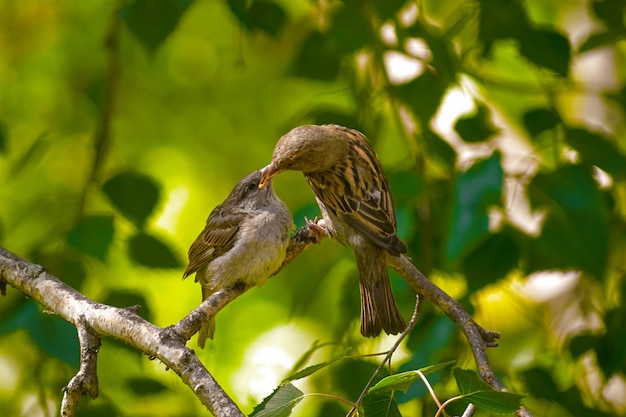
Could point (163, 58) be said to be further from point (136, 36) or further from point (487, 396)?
point (487, 396)

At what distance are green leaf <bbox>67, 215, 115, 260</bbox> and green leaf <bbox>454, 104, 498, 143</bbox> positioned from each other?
58.9 inches

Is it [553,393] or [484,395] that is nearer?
[484,395]

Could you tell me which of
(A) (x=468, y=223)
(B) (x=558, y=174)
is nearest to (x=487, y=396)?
(A) (x=468, y=223)

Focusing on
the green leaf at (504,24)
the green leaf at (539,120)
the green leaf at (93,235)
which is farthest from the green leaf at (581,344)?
the green leaf at (93,235)

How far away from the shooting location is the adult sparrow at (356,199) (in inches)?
124

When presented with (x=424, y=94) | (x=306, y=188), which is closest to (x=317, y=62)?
(x=424, y=94)

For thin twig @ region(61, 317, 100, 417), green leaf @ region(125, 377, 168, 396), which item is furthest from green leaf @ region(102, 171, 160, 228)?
thin twig @ region(61, 317, 100, 417)

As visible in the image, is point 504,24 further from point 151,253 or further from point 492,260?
point 151,253

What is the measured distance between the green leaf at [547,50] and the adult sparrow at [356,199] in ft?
2.67

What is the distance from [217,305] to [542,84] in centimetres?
214

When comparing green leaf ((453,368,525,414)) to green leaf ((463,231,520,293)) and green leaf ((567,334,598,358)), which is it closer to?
green leaf ((463,231,520,293))

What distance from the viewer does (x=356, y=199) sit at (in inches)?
127

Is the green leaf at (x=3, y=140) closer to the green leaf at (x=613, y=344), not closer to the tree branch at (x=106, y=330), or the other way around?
the tree branch at (x=106, y=330)

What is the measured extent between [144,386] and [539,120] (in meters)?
1.96
